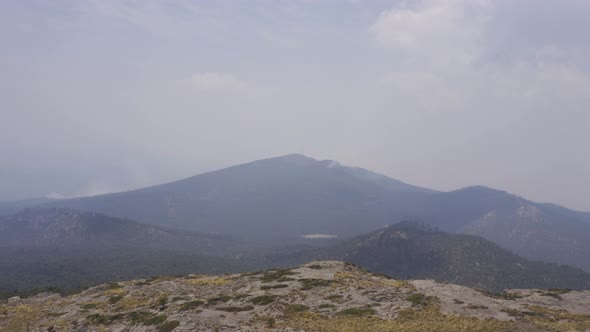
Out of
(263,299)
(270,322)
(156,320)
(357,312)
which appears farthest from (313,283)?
(156,320)

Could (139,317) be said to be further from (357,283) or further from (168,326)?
(357,283)

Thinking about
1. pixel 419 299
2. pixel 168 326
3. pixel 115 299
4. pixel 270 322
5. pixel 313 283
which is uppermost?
pixel 419 299

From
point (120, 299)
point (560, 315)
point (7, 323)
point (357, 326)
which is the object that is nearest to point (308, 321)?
point (357, 326)

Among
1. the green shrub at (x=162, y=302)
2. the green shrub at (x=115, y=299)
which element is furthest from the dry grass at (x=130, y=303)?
the green shrub at (x=162, y=302)

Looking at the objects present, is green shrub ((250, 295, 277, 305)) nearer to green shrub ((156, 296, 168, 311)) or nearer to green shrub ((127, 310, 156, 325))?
green shrub ((156, 296, 168, 311))

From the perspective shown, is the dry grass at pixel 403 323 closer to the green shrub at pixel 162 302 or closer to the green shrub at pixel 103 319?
the green shrub at pixel 162 302

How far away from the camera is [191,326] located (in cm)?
3167

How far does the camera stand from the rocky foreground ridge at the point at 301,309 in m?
30.1

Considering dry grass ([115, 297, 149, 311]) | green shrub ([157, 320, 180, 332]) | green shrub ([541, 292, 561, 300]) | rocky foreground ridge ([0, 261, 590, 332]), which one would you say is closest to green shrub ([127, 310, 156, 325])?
rocky foreground ridge ([0, 261, 590, 332])

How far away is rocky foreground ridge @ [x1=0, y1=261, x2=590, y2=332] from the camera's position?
30094 mm

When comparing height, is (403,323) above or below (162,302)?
above

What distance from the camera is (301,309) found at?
3538 centimetres

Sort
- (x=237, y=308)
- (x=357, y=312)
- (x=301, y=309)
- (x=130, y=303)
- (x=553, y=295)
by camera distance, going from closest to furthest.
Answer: (x=357, y=312), (x=301, y=309), (x=237, y=308), (x=130, y=303), (x=553, y=295)

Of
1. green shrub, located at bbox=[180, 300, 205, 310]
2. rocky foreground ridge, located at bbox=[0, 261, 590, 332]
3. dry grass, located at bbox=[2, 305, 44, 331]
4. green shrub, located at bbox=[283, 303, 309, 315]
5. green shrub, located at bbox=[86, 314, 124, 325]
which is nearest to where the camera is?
rocky foreground ridge, located at bbox=[0, 261, 590, 332]
